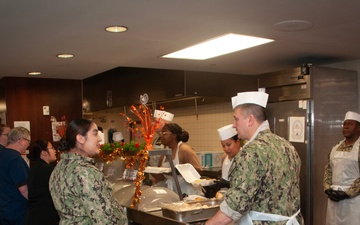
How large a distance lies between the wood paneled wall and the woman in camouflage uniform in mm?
3540

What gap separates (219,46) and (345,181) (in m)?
1.78

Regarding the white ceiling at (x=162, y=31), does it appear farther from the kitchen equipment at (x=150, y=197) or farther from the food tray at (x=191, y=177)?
the kitchen equipment at (x=150, y=197)

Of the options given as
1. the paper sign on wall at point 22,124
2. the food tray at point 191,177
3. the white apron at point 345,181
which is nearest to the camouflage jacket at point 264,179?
the food tray at point 191,177

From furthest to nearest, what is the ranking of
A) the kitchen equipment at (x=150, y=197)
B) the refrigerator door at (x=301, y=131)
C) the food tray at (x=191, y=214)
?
the refrigerator door at (x=301, y=131) < the kitchen equipment at (x=150, y=197) < the food tray at (x=191, y=214)

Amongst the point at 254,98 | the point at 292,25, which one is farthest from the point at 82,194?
the point at 292,25

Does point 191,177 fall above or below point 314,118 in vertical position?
below

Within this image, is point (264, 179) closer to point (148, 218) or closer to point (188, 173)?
point (148, 218)

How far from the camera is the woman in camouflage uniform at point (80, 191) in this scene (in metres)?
2.29

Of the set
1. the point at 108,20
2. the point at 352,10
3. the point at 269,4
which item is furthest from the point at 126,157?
the point at 352,10

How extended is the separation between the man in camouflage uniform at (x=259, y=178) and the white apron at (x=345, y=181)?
1.86m

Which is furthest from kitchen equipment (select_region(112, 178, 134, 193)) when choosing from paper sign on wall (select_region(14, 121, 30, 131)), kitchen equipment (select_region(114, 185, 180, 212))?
paper sign on wall (select_region(14, 121, 30, 131))

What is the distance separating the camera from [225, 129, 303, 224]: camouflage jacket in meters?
2.15

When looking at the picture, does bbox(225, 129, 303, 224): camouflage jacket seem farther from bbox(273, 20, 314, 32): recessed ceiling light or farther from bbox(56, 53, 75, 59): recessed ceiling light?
bbox(56, 53, 75, 59): recessed ceiling light

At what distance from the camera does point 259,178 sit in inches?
85.6
